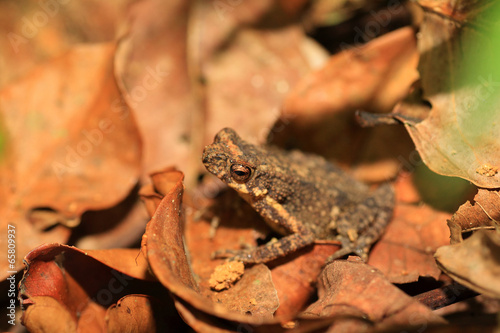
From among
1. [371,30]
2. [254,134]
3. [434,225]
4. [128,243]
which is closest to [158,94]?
[254,134]

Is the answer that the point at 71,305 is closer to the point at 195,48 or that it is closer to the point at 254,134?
the point at 254,134

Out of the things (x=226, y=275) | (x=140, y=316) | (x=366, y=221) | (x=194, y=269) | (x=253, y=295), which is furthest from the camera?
(x=366, y=221)

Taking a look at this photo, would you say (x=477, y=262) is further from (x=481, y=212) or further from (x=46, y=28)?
(x=46, y=28)

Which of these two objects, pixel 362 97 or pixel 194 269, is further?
pixel 362 97

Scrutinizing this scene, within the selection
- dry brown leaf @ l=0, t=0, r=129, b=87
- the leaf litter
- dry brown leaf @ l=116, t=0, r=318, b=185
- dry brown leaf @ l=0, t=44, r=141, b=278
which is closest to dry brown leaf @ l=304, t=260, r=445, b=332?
the leaf litter

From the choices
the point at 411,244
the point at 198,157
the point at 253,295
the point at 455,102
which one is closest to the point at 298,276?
the point at 253,295

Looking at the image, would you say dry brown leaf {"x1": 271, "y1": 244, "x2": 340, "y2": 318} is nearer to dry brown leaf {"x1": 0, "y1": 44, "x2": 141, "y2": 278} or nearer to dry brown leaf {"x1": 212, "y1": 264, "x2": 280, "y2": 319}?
dry brown leaf {"x1": 212, "y1": 264, "x2": 280, "y2": 319}
